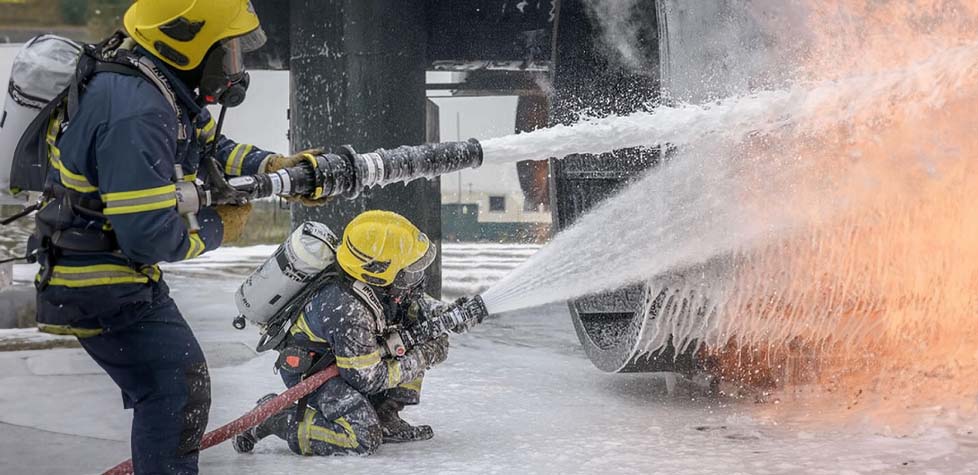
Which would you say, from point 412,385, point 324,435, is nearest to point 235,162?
point 324,435

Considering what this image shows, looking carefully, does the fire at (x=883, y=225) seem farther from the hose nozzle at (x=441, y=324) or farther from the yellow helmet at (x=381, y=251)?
the yellow helmet at (x=381, y=251)

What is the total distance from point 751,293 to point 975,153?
3.39 feet

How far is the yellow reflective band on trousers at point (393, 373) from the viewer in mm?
4016

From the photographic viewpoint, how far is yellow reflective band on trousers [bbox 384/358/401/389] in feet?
13.2

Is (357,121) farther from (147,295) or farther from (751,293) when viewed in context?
(147,295)

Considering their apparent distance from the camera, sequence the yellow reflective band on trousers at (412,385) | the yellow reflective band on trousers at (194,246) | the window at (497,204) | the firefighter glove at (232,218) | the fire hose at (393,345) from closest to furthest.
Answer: the yellow reflective band on trousers at (194,246) → the firefighter glove at (232,218) → the fire hose at (393,345) → the yellow reflective band on trousers at (412,385) → the window at (497,204)

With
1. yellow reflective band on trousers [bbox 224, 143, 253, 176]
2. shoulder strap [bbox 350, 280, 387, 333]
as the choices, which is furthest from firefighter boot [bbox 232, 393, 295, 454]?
yellow reflective band on trousers [bbox 224, 143, 253, 176]

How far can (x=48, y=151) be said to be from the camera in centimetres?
274

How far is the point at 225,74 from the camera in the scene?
109 inches

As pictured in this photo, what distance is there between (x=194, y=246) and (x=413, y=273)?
1.55 metres

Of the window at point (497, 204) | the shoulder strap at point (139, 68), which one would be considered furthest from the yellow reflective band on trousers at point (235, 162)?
the window at point (497, 204)

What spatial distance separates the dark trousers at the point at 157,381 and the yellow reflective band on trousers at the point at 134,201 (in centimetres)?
37

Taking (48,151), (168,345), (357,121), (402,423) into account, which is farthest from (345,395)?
(357,121)

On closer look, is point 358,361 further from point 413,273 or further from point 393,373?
point 413,273
